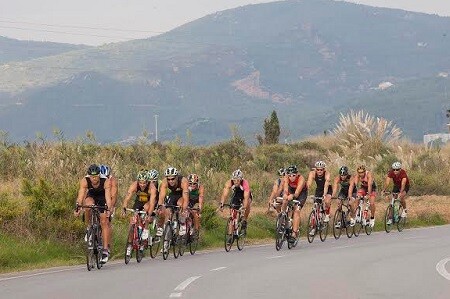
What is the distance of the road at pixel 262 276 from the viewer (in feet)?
49.6

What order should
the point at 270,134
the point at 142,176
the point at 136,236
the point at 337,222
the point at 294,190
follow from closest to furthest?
the point at 136,236 < the point at 142,176 < the point at 294,190 < the point at 337,222 < the point at 270,134

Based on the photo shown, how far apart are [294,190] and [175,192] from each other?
3915 mm

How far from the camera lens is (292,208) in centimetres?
2656

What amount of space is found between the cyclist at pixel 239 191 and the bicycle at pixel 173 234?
1.65 meters

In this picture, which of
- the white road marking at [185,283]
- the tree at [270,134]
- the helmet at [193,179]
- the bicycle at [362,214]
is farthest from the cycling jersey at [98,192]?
the tree at [270,134]

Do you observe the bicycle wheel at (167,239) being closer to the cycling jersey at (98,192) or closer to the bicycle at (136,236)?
the bicycle at (136,236)

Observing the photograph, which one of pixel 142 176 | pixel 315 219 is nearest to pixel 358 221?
pixel 315 219

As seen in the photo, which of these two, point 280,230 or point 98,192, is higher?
point 98,192

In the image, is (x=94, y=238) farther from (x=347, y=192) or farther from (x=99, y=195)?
(x=347, y=192)

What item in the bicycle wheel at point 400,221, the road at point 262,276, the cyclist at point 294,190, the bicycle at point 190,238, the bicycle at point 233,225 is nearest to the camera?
the road at point 262,276

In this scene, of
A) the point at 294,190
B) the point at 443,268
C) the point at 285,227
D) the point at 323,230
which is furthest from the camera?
the point at 323,230

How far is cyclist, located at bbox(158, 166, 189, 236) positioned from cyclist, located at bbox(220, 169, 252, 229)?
1607 millimetres

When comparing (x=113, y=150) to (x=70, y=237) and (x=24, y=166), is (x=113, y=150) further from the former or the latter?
(x=70, y=237)

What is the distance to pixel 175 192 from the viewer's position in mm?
23609
